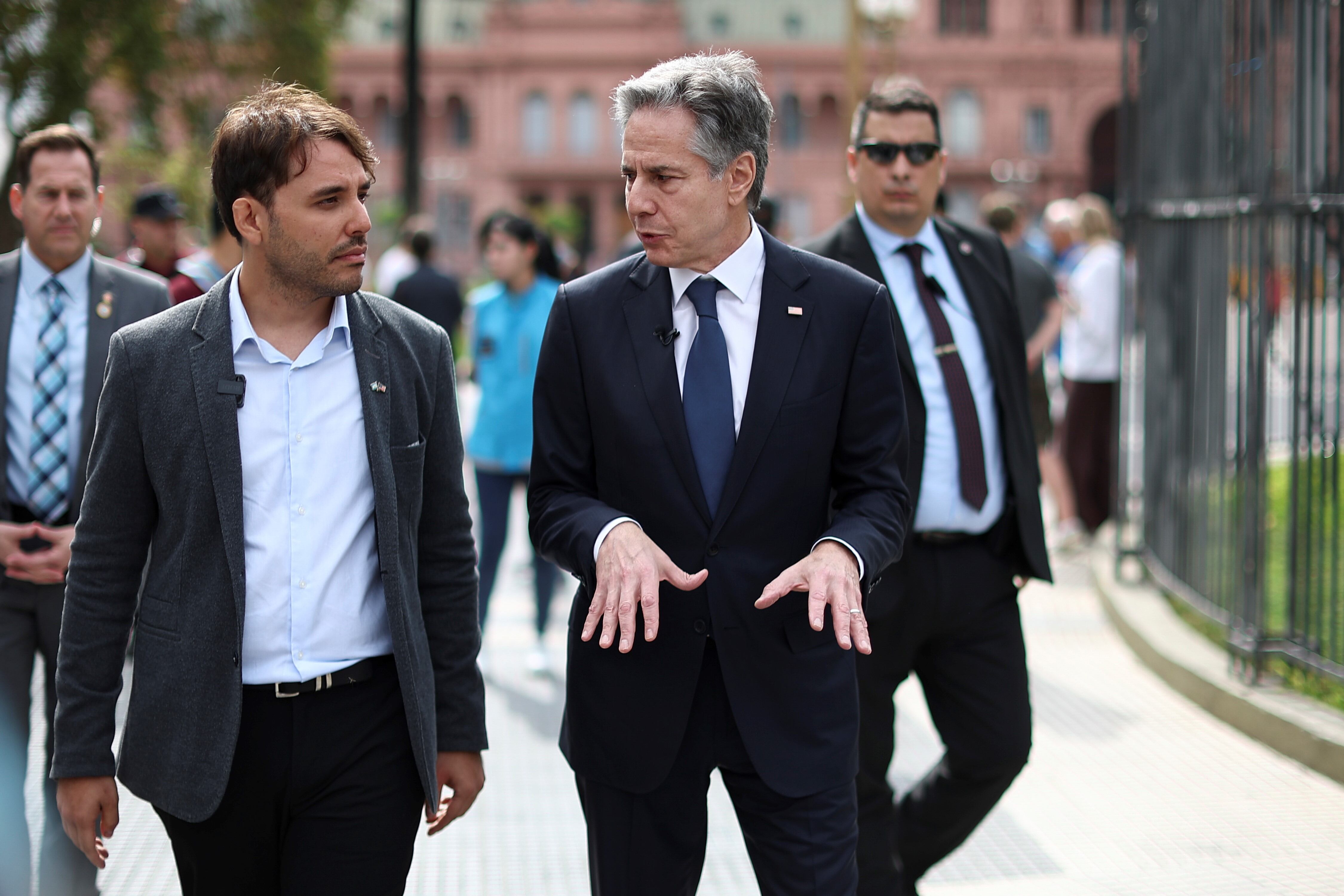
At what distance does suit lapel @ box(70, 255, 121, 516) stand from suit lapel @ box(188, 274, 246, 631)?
4.21 ft

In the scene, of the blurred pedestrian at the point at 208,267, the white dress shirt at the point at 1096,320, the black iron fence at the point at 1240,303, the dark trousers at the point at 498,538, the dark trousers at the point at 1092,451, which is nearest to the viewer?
the blurred pedestrian at the point at 208,267

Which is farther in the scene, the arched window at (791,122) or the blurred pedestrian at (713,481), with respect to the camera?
the arched window at (791,122)

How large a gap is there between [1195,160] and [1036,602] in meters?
2.64

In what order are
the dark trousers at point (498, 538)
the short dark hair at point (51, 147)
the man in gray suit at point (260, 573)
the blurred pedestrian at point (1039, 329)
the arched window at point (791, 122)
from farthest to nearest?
the arched window at point (791, 122), the dark trousers at point (498, 538), the blurred pedestrian at point (1039, 329), the short dark hair at point (51, 147), the man in gray suit at point (260, 573)

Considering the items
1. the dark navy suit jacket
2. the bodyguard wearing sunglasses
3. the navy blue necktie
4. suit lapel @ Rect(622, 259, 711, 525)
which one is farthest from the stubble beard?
the bodyguard wearing sunglasses

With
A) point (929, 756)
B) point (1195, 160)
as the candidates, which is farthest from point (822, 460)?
point (1195, 160)

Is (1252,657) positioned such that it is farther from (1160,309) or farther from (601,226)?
(601,226)

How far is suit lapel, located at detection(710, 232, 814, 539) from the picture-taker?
2729mm

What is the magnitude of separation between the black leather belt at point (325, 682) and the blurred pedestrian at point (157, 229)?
399 cm

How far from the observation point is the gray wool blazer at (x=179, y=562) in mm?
2566

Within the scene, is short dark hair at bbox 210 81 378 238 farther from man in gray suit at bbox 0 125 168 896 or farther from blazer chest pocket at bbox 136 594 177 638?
man in gray suit at bbox 0 125 168 896

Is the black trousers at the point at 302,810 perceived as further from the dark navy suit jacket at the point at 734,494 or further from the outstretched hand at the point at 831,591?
the outstretched hand at the point at 831,591

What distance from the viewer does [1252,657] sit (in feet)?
19.5

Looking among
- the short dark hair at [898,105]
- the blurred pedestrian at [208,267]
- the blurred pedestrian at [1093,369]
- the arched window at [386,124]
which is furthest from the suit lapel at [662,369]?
the arched window at [386,124]
